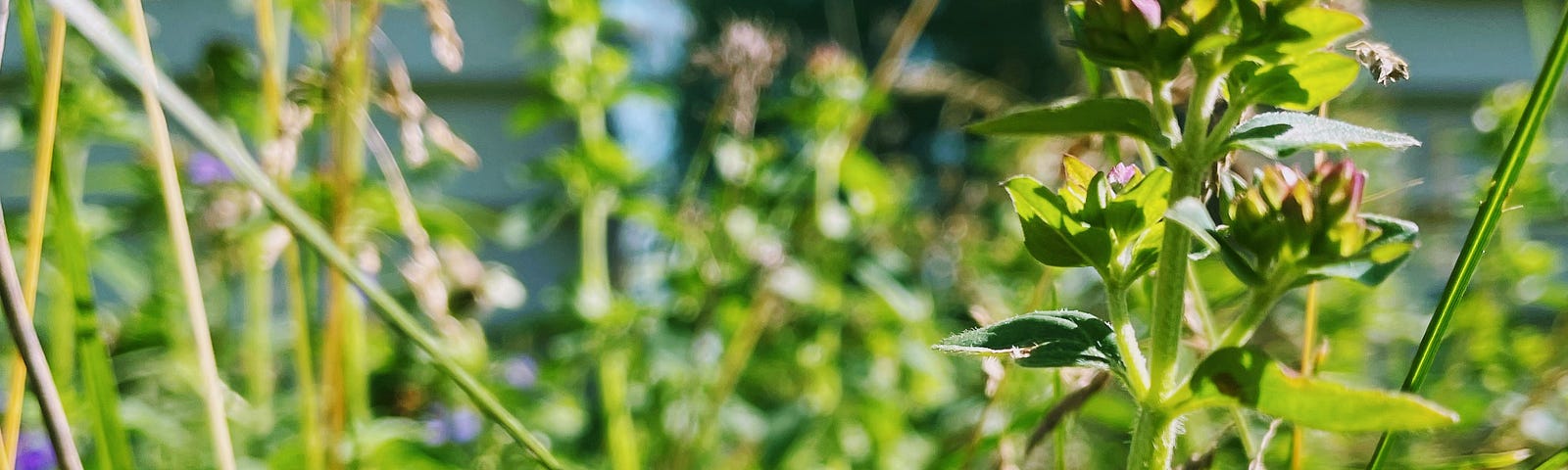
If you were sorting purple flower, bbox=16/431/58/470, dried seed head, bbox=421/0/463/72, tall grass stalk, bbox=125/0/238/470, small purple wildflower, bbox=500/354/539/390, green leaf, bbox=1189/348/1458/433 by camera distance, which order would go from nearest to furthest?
green leaf, bbox=1189/348/1458/433, tall grass stalk, bbox=125/0/238/470, dried seed head, bbox=421/0/463/72, purple flower, bbox=16/431/58/470, small purple wildflower, bbox=500/354/539/390

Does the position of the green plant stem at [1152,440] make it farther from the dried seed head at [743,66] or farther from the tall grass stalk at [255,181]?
the dried seed head at [743,66]

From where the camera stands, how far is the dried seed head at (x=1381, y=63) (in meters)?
0.27

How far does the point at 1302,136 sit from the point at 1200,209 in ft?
0.14

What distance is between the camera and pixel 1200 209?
20cm

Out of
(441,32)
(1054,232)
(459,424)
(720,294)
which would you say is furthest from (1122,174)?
(459,424)

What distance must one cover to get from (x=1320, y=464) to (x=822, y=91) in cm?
63

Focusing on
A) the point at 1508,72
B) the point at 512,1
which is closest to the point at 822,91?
the point at 512,1

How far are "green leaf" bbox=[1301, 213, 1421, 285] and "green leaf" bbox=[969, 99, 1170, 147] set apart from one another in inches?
1.8

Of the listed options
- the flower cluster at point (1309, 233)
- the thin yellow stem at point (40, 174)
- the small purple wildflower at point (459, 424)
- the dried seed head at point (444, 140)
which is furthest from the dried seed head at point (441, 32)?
the small purple wildflower at point (459, 424)

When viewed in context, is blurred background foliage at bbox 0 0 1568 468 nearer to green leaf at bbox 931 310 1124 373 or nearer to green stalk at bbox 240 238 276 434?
green stalk at bbox 240 238 276 434

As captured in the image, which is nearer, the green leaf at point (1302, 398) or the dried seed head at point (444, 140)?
the green leaf at point (1302, 398)

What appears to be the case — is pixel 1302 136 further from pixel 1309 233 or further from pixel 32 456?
pixel 32 456

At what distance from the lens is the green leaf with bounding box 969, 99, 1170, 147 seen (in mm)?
223

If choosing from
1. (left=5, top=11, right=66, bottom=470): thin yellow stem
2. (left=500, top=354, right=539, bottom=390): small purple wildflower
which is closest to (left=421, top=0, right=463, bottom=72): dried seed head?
(left=5, top=11, right=66, bottom=470): thin yellow stem
